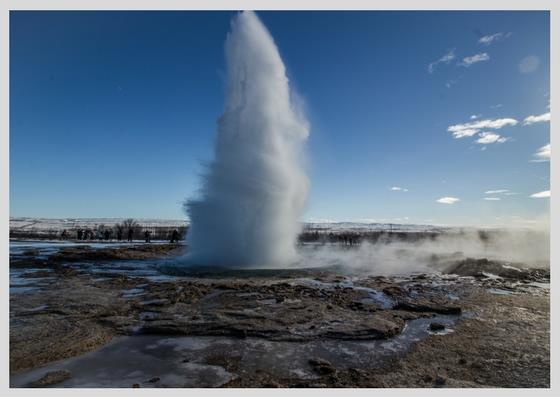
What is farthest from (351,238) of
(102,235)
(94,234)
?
(94,234)

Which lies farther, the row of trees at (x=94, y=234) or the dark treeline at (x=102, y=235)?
the row of trees at (x=94, y=234)

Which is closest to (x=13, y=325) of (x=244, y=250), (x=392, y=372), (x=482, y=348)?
(x=392, y=372)

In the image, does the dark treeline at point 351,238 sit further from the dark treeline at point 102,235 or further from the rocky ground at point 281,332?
the rocky ground at point 281,332

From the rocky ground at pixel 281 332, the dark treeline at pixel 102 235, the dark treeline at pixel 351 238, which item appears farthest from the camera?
the dark treeline at pixel 351 238

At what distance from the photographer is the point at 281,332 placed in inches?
289

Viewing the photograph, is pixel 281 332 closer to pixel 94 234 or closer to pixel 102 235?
pixel 102 235

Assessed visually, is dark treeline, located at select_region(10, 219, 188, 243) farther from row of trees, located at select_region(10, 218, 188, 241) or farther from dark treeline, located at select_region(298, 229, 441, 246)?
dark treeline, located at select_region(298, 229, 441, 246)

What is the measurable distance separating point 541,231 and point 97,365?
5175 centimetres

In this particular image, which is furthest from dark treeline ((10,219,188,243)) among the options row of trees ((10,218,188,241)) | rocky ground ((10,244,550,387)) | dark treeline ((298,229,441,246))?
rocky ground ((10,244,550,387))

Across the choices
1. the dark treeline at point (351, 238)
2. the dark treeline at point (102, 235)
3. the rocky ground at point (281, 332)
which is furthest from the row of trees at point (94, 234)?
the rocky ground at point (281, 332)

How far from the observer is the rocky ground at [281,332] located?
5301 millimetres

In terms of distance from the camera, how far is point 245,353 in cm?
618

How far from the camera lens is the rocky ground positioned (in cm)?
530

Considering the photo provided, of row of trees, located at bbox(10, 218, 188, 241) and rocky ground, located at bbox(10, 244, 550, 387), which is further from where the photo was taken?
row of trees, located at bbox(10, 218, 188, 241)
